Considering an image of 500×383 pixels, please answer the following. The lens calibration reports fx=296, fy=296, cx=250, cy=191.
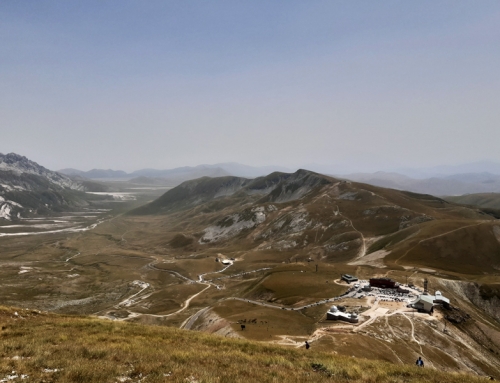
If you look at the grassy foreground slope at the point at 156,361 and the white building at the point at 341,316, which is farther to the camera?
the white building at the point at 341,316

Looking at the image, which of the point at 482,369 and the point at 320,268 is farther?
the point at 320,268

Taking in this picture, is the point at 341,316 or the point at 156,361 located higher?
the point at 156,361

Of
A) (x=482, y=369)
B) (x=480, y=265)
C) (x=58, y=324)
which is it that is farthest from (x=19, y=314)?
(x=480, y=265)

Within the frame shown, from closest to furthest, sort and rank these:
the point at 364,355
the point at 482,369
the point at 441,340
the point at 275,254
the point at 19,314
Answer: the point at 19,314, the point at 364,355, the point at 482,369, the point at 441,340, the point at 275,254

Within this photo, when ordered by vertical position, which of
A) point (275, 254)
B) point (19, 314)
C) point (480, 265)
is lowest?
point (275, 254)

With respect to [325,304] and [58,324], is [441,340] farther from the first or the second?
[58,324]

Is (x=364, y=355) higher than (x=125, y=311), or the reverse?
(x=364, y=355)

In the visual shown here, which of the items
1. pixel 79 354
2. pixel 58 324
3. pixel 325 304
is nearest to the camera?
pixel 79 354

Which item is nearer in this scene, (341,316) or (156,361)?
(156,361)
